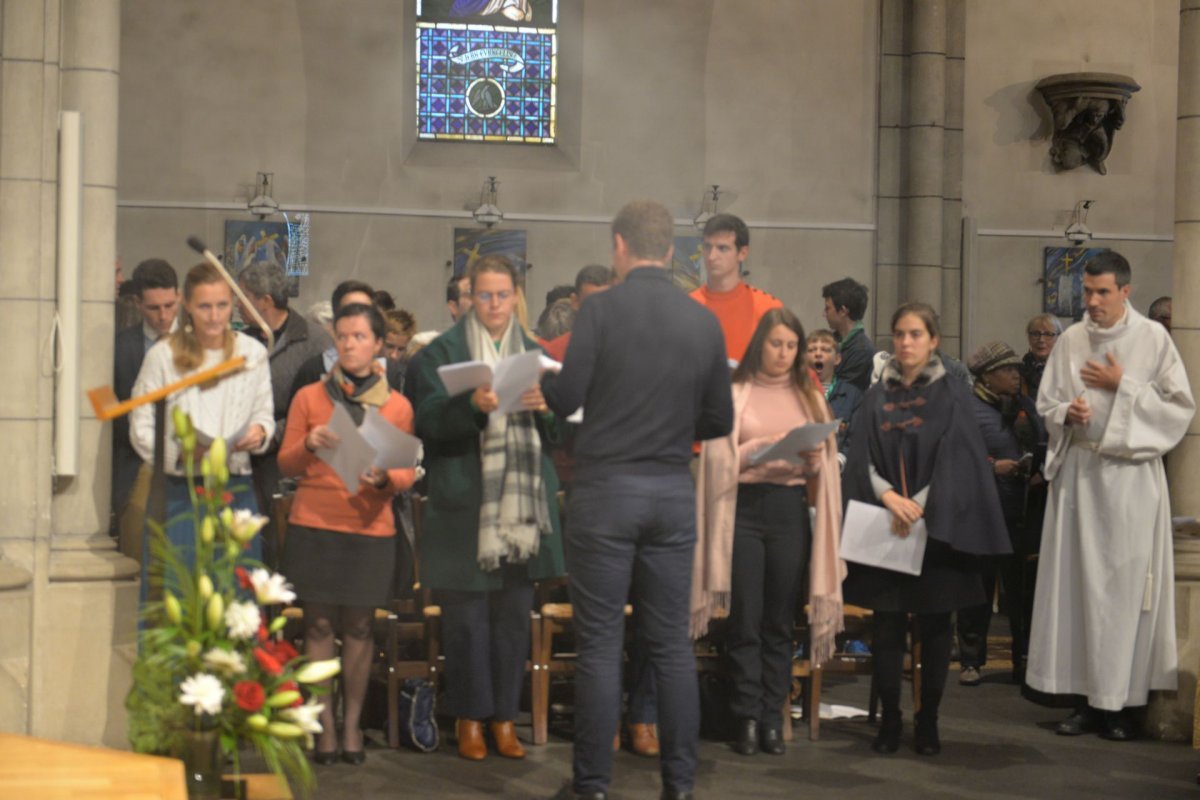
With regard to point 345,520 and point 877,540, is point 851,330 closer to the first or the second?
point 877,540

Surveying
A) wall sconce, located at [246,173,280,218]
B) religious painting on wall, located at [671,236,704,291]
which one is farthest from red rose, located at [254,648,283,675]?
religious painting on wall, located at [671,236,704,291]

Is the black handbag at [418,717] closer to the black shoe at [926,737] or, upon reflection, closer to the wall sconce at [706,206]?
the black shoe at [926,737]

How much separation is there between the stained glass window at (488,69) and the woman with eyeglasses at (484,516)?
6974 millimetres

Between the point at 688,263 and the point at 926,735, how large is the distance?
6902mm

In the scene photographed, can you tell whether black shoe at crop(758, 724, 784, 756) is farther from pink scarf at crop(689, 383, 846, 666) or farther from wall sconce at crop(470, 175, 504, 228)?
wall sconce at crop(470, 175, 504, 228)

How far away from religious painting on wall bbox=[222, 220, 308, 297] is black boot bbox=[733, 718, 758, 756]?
6.70m

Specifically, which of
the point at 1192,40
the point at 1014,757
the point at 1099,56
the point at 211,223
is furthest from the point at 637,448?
the point at 1099,56

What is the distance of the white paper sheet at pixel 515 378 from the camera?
510 cm

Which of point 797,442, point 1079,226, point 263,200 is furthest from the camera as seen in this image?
point 1079,226

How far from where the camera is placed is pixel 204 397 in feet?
18.0

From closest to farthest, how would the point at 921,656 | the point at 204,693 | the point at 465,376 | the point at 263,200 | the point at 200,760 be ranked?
the point at 204,693 → the point at 200,760 → the point at 465,376 → the point at 921,656 → the point at 263,200

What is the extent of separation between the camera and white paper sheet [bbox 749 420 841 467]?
571 centimetres

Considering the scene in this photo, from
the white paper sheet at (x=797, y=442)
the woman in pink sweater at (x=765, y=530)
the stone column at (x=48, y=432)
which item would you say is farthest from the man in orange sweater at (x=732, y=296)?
the stone column at (x=48, y=432)

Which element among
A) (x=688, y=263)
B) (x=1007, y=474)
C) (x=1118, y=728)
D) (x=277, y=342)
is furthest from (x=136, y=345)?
(x=688, y=263)
